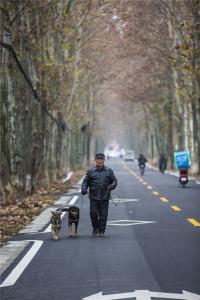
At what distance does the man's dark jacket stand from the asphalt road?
2.54 feet

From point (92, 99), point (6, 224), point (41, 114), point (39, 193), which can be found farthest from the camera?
point (92, 99)

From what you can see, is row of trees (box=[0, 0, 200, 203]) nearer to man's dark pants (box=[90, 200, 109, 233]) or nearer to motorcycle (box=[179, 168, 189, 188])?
motorcycle (box=[179, 168, 189, 188])

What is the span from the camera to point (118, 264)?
439 inches

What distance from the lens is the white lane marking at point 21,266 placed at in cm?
988

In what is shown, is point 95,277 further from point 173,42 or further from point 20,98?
point 173,42

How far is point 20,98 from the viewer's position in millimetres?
32562

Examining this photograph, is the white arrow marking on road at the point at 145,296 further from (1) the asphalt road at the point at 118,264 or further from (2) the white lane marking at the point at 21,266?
(2) the white lane marking at the point at 21,266

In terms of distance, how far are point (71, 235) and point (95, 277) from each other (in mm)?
5131

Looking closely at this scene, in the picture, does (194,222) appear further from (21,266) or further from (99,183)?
(21,266)

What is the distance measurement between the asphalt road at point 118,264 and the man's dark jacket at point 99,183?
2.54ft

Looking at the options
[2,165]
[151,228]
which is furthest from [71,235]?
[2,165]

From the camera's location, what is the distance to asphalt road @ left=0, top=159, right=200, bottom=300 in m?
8.99

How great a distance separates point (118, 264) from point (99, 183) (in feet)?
13.4

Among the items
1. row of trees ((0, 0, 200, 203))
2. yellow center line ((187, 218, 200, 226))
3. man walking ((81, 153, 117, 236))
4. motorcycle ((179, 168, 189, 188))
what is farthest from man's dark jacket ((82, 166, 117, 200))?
motorcycle ((179, 168, 189, 188))
